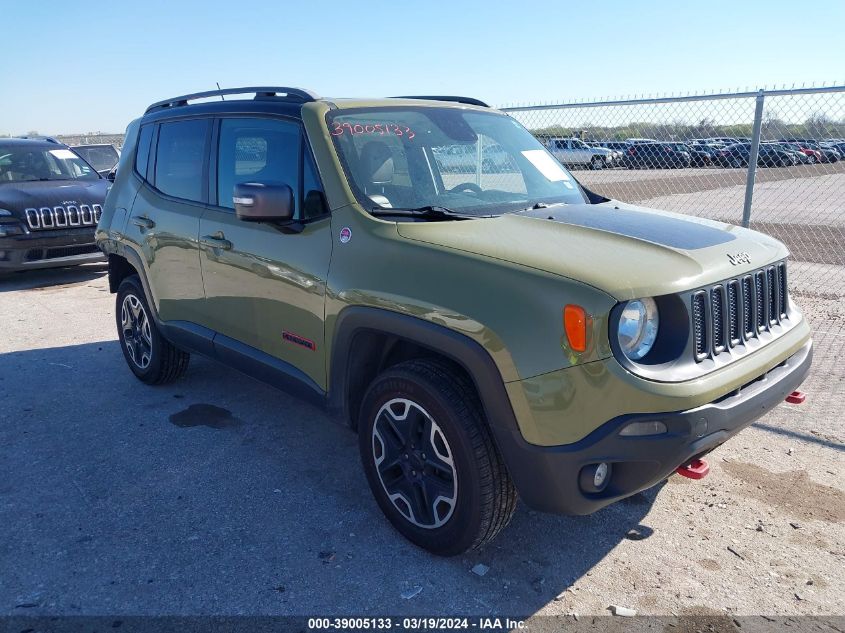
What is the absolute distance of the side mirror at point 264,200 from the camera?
321cm

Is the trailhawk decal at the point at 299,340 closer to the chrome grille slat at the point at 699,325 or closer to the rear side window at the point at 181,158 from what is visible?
the rear side window at the point at 181,158

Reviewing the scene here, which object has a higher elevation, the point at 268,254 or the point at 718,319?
the point at 268,254

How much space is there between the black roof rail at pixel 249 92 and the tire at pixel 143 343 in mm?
1309

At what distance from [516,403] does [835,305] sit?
5.76m

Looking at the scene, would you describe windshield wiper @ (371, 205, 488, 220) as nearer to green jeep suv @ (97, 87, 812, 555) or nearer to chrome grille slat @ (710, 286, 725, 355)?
green jeep suv @ (97, 87, 812, 555)

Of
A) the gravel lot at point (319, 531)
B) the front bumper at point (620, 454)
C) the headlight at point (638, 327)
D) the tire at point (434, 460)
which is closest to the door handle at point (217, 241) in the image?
the gravel lot at point (319, 531)

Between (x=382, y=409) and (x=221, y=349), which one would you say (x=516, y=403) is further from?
(x=221, y=349)

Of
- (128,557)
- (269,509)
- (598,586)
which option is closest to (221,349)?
(269,509)

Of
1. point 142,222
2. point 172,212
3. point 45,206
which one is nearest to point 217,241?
point 172,212

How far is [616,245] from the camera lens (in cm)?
284

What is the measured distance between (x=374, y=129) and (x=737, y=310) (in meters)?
1.96

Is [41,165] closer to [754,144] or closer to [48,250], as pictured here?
[48,250]

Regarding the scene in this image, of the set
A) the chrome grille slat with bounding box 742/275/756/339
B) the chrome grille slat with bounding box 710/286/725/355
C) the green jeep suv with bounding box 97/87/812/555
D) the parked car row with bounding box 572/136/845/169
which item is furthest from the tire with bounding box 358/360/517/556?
the parked car row with bounding box 572/136/845/169

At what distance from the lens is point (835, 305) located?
685cm
